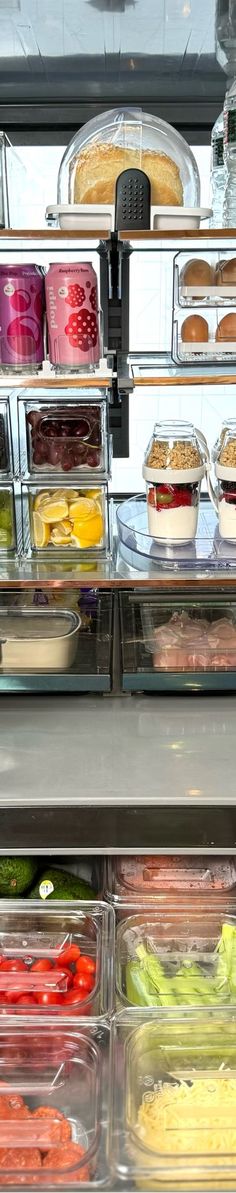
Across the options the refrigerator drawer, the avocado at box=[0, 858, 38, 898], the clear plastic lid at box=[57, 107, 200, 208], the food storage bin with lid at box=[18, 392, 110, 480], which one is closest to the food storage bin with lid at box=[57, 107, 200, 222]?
the clear plastic lid at box=[57, 107, 200, 208]

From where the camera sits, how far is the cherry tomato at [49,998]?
144cm

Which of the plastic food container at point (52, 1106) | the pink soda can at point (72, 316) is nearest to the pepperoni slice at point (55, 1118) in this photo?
the plastic food container at point (52, 1106)

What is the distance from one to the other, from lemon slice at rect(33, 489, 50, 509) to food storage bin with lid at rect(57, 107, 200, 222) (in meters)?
0.39

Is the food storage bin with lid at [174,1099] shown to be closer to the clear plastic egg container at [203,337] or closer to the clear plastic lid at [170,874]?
the clear plastic lid at [170,874]

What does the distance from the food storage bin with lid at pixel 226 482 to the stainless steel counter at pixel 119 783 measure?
0.31m

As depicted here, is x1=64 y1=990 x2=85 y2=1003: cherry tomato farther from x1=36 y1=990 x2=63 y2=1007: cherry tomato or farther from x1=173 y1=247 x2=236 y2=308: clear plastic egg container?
x1=173 y1=247 x2=236 y2=308: clear plastic egg container

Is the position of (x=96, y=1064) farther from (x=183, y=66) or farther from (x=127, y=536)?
(x=183, y=66)

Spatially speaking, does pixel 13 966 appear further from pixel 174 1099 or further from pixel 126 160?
pixel 126 160

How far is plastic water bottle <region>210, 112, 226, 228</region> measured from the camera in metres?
1.47

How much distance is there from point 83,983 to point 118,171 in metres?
1.10

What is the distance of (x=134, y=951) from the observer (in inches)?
59.9

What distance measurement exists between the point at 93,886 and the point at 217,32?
1.26m

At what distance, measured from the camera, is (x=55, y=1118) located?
1262mm

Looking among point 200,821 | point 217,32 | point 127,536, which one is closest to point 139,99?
point 217,32
